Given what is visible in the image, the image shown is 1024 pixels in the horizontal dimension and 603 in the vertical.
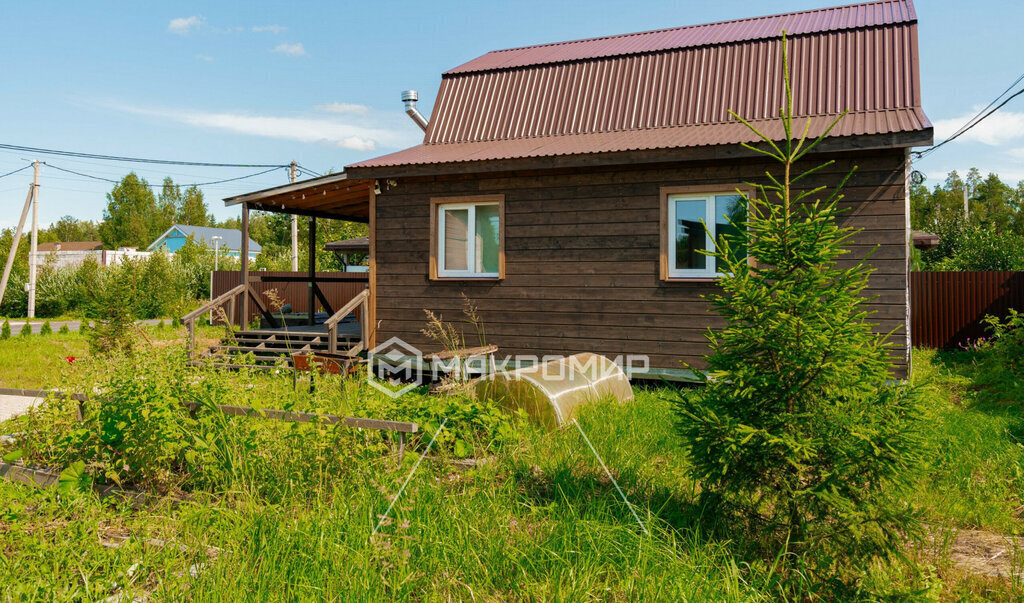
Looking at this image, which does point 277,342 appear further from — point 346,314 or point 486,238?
point 486,238

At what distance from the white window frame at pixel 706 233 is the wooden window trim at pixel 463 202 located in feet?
7.53

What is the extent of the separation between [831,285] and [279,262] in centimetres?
3259

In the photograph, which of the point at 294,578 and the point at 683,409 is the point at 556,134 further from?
the point at 294,578

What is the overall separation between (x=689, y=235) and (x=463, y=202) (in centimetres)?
322

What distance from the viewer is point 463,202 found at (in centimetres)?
979

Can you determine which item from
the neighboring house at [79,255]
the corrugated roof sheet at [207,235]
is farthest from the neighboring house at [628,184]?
the corrugated roof sheet at [207,235]

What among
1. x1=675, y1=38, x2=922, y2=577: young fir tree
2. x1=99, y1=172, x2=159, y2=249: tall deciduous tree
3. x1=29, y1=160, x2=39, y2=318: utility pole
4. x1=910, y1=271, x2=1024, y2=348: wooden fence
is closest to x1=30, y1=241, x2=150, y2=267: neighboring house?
x1=29, y1=160, x2=39, y2=318: utility pole

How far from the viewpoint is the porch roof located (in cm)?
1033

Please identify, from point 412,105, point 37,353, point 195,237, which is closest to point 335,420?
point 412,105

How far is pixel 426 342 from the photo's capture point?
1000 cm

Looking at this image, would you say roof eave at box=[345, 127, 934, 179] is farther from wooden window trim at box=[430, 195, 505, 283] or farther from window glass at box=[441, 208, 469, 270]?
window glass at box=[441, 208, 469, 270]

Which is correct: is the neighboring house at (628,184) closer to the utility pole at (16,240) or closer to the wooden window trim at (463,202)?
the wooden window trim at (463,202)

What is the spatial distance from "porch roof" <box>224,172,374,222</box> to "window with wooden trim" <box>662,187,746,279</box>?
4427 mm

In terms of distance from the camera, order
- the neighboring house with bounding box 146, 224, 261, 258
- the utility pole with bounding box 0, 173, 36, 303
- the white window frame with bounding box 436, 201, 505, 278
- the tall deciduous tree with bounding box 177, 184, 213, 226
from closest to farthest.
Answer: the white window frame with bounding box 436, 201, 505, 278
the utility pole with bounding box 0, 173, 36, 303
the neighboring house with bounding box 146, 224, 261, 258
the tall deciduous tree with bounding box 177, 184, 213, 226
